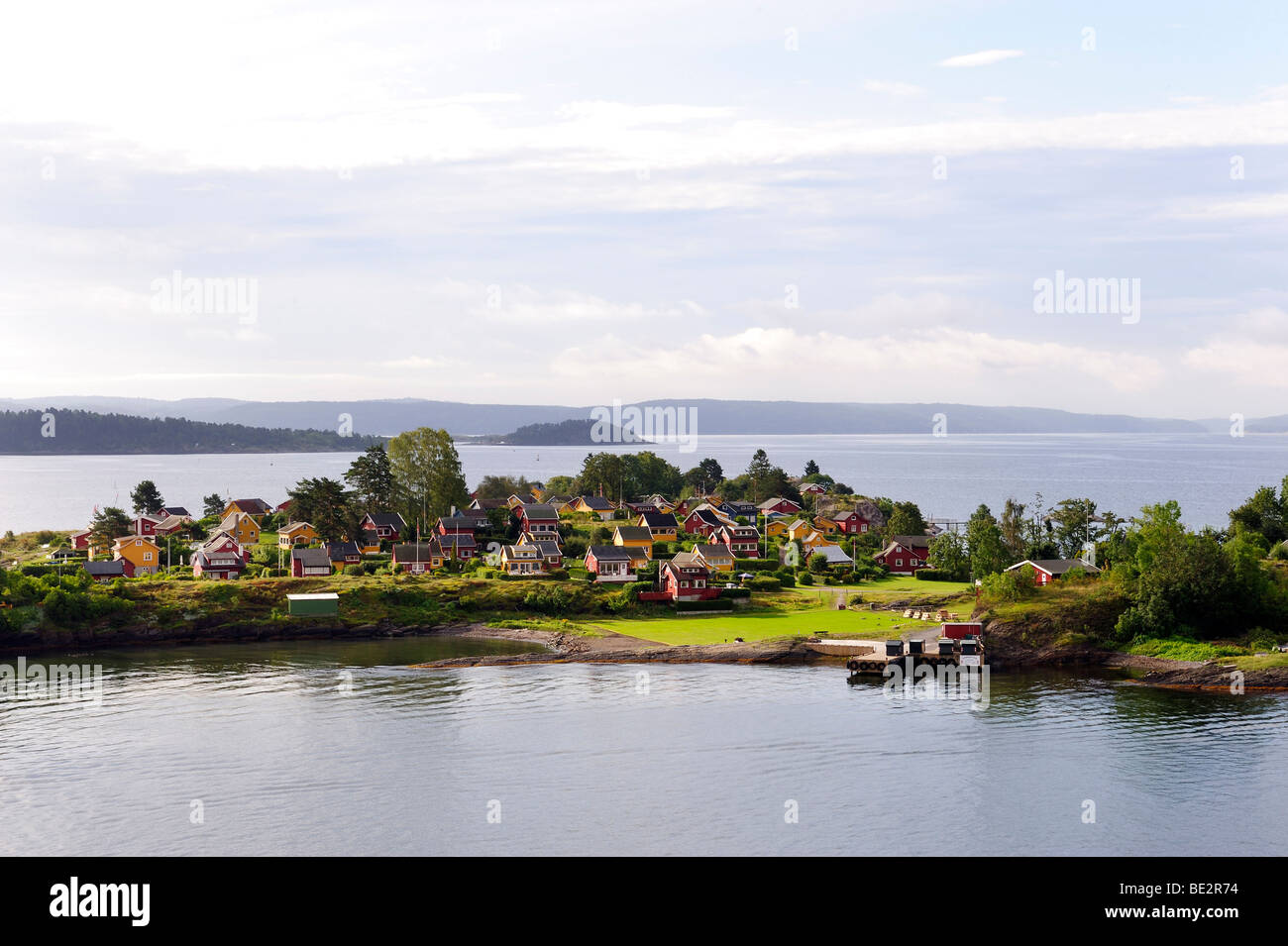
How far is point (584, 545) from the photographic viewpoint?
76.6m

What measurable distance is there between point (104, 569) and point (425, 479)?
25337 mm

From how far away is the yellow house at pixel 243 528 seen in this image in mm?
80312

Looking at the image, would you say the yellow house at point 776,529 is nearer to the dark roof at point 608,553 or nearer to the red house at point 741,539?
the red house at point 741,539

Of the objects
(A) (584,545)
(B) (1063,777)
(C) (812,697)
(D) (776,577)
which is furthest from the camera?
(A) (584,545)

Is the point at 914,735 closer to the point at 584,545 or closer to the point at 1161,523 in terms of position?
the point at 1161,523

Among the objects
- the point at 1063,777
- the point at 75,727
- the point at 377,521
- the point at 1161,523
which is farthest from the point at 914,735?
the point at 377,521

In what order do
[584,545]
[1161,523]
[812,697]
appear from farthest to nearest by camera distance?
1. [584,545]
2. [1161,523]
3. [812,697]

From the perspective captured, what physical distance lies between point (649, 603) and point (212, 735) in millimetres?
29054

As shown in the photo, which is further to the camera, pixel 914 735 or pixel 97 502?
pixel 97 502

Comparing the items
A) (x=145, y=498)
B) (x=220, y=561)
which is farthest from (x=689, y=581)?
(x=145, y=498)

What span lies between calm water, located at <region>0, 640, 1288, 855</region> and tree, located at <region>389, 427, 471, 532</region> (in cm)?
3833

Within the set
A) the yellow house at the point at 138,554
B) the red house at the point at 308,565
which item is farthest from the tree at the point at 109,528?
the red house at the point at 308,565

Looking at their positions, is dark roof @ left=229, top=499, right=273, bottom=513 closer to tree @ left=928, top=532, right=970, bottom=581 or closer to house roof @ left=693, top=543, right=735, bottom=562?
house roof @ left=693, top=543, right=735, bottom=562

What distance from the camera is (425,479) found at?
278 feet
